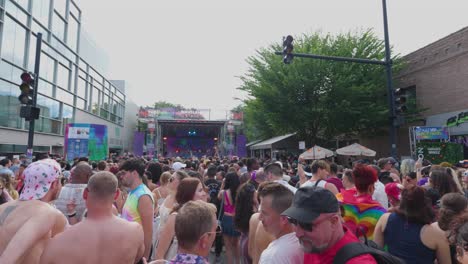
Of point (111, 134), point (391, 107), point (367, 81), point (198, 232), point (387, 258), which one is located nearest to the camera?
point (387, 258)

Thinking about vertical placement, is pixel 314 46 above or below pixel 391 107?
above

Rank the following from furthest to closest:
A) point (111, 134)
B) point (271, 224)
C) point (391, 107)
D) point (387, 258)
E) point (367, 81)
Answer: point (111, 134)
point (367, 81)
point (391, 107)
point (271, 224)
point (387, 258)

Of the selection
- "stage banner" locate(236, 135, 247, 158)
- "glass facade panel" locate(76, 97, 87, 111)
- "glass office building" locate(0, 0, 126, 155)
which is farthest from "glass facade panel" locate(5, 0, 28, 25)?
"stage banner" locate(236, 135, 247, 158)

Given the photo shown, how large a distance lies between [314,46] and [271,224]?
74.0 feet

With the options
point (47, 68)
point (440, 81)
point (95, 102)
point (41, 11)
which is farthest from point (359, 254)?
point (95, 102)

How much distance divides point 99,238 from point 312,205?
1730mm

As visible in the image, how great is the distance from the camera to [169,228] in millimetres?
3316

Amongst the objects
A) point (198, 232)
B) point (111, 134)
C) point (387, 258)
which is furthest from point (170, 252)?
point (111, 134)

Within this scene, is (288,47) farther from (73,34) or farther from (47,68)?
(73,34)

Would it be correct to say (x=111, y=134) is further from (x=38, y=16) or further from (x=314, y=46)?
(x=314, y=46)

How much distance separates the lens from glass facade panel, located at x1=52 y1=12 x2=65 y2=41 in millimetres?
23508

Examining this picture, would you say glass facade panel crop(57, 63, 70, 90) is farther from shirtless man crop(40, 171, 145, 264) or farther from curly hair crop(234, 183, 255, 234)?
shirtless man crop(40, 171, 145, 264)

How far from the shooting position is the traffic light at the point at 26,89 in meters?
8.61

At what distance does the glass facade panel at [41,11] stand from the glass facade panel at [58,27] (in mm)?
1159
